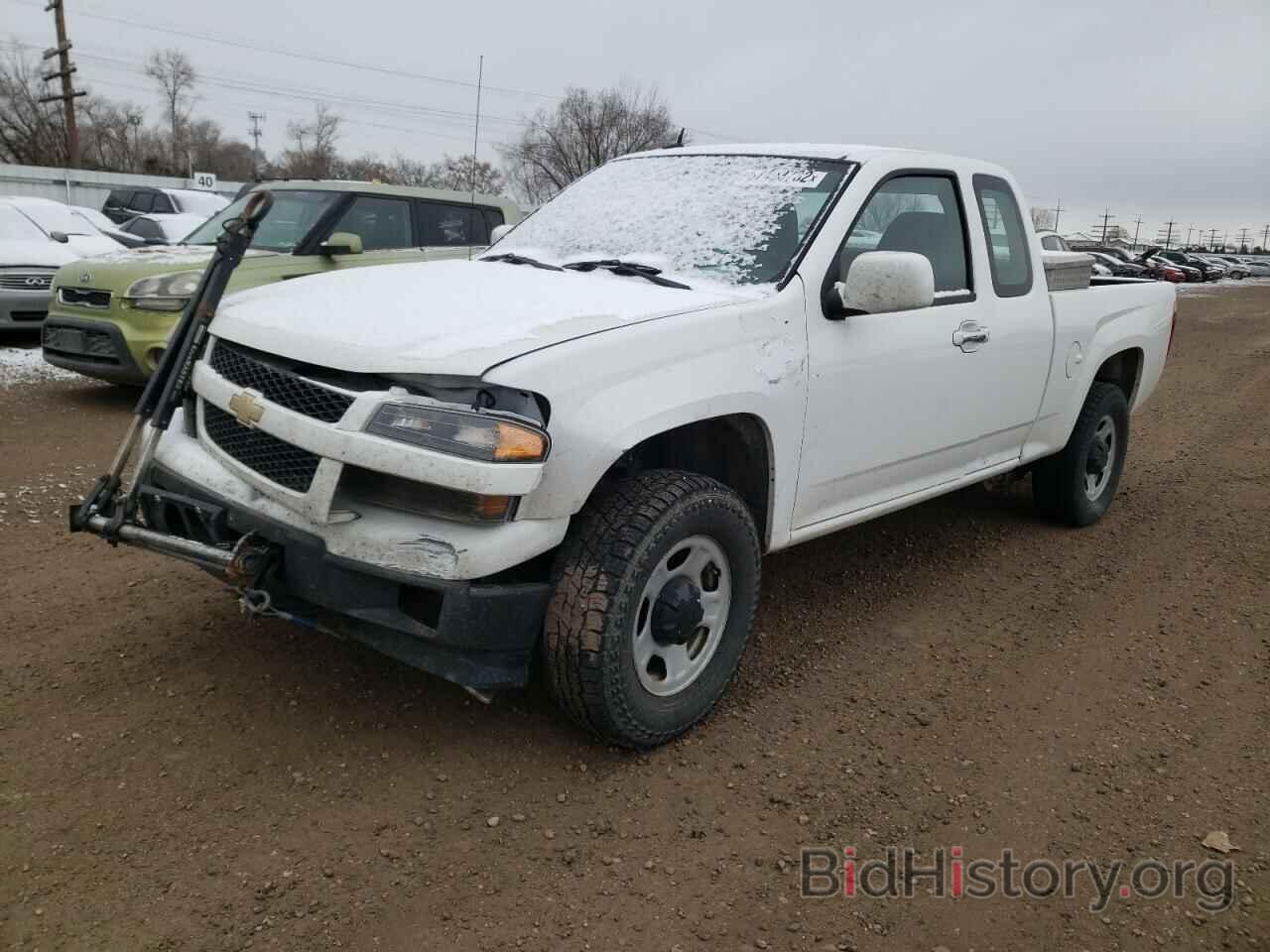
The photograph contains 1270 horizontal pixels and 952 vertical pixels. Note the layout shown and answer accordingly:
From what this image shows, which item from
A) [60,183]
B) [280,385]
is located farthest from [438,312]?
[60,183]

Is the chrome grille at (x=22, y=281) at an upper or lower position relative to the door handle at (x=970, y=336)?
lower

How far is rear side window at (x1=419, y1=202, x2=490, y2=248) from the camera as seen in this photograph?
774 centimetres

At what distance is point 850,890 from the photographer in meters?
2.50

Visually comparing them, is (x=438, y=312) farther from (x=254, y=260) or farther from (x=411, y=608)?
(x=254, y=260)

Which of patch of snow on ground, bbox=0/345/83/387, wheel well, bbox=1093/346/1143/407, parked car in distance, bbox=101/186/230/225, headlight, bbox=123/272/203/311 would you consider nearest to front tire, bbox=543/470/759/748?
wheel well, bbox=1093/346/1143/407

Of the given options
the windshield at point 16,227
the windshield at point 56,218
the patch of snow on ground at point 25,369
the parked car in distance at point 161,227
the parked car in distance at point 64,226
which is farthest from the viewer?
the parked car in distance at point 161,227

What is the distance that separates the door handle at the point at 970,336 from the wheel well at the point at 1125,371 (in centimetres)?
Result: 175

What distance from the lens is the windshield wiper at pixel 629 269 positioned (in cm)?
336

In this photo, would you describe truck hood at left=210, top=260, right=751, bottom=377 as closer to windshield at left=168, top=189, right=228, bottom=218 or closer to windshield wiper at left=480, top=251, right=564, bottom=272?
windshield wiper at left=480, top=251, right=564, bottom=272

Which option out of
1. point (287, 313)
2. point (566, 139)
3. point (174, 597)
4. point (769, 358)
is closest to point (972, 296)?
point (769, 358)

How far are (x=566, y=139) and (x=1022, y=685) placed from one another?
4672 cm

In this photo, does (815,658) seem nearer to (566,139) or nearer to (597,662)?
(597,662)

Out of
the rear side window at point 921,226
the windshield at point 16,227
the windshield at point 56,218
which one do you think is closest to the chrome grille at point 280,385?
the rear side window at point 921,226

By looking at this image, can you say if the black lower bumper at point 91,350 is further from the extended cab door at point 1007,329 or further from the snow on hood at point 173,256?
the extended cab door at point 1007,329
